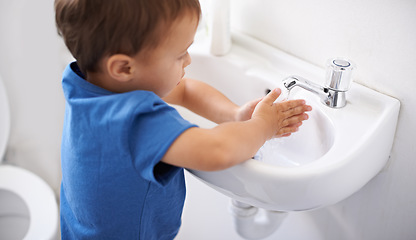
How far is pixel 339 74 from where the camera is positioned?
25.9 inches

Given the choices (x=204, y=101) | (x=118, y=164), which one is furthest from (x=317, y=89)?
(x=118, y=164)

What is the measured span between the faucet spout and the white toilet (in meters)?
0.68

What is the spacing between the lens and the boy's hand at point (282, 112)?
0.64 meters

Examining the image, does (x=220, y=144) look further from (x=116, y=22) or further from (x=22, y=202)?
(x=22, y=202)

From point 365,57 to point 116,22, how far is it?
43cm

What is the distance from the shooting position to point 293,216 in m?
1.03

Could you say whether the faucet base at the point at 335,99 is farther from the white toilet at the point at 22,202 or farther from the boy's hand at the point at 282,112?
the white toilet at the point at 22,202

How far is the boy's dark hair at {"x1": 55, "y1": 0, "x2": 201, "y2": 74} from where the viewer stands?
521 mm

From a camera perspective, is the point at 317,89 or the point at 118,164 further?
the point at 317,89

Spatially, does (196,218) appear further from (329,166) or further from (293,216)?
(329,166)

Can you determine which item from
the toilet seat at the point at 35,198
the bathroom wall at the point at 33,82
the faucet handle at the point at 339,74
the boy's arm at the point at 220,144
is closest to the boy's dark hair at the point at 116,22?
the boy's arm at the point at 220,144

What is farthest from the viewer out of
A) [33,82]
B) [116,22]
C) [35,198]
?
[33,82]

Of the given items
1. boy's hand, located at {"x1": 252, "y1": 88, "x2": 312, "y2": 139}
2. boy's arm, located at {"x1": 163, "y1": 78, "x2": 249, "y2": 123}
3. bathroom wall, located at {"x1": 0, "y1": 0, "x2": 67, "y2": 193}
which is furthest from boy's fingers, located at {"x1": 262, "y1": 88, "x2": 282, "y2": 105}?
bathroom wall, located at {"x1": 0, "y1": 0, "x2": 67, "y2": 193}

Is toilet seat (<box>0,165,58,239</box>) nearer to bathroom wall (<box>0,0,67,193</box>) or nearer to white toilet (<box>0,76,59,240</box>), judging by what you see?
white toilet (<box>0,76,59,240</box>)
